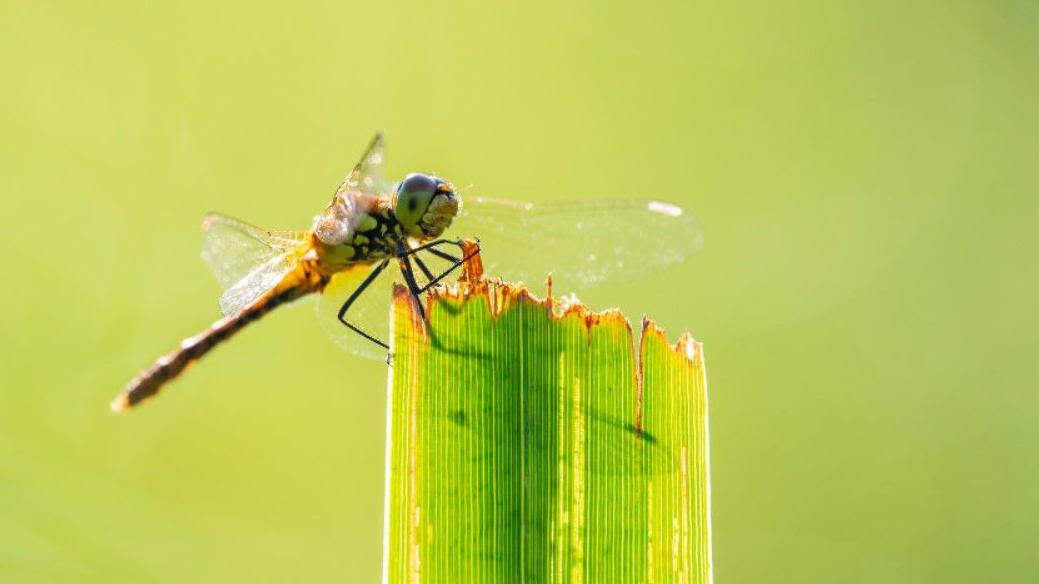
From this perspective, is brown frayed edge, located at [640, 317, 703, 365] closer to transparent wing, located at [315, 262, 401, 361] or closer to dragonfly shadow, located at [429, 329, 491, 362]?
dragonfly shadow, located at [429, 329, 491, 362]

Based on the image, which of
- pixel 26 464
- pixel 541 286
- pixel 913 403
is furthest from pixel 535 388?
pixel 26 464

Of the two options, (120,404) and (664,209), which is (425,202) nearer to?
(664,209)

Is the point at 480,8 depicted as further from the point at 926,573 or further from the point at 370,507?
the point at 926,573

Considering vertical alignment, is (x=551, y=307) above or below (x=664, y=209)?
below

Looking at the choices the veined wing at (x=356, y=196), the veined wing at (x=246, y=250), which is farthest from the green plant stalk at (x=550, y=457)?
the veined wing at (x=246, y=250)

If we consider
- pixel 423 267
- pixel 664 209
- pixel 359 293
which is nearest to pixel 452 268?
pixel 423 267

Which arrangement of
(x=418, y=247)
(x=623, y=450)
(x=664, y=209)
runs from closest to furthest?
(x=623, y=450)
(x=664, y=209)
(x=418, y=247)

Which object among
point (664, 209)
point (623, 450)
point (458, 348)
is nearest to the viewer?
point (623, 450)
